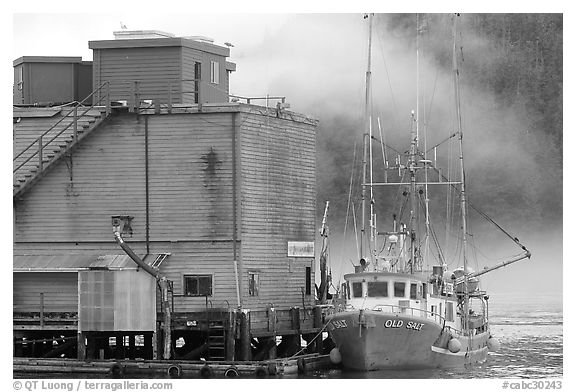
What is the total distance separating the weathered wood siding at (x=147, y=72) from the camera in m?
67.7

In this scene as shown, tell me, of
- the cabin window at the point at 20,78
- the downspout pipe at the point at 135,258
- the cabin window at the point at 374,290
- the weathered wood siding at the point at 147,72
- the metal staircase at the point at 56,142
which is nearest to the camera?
the downspout pipe at the point at 135,258

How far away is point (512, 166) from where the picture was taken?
110 meters

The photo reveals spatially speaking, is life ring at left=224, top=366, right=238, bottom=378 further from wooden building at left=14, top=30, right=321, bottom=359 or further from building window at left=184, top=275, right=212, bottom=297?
building window at left=184, top=275, right=212, bottom=297

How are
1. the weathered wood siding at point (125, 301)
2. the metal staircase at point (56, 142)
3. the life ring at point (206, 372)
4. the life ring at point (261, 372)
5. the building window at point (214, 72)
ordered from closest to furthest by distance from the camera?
the life ring at point (261, 372)
the life ring at point (206, 372)
the weathered wood siding at point (125, 301)
the metal staircase at point (56, 142)
the building window at point (214, 72)

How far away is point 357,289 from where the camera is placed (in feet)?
218

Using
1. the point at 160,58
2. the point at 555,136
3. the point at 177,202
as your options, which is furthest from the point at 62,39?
the point at 555,136

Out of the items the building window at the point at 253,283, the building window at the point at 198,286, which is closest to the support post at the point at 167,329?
the building window at the point at 198,286

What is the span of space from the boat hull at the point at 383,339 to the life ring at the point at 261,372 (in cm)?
441

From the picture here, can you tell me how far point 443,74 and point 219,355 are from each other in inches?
1446

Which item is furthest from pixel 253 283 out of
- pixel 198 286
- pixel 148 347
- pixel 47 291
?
pixel 47 291

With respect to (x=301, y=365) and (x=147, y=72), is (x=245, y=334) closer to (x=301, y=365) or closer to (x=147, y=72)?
(x=301, y=365)

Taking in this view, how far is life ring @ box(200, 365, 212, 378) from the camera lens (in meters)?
61.7

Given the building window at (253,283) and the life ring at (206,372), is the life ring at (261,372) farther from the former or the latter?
the building window at (253,283)

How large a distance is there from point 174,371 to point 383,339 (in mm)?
7912
